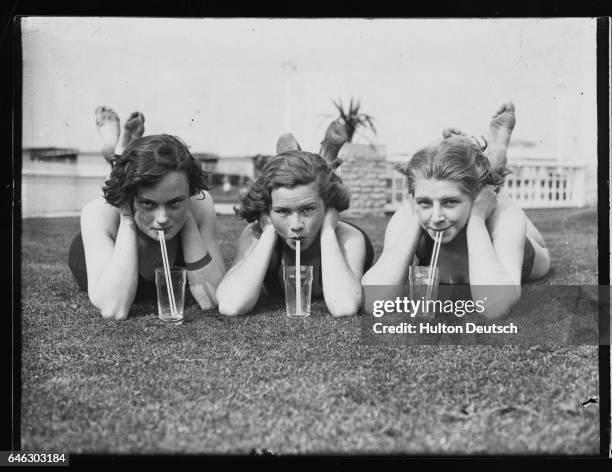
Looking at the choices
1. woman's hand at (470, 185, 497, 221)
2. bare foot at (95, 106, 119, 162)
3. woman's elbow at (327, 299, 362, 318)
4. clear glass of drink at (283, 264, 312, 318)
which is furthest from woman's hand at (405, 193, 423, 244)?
bare foot at (95, 106, 119, 162)

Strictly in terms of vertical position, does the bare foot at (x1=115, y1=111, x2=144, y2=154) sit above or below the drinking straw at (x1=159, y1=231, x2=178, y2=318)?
above

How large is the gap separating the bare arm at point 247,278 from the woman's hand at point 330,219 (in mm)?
244

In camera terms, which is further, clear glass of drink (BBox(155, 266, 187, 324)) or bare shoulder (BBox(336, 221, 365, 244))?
bare shoulder (BBox(336, 221, 365, 244))

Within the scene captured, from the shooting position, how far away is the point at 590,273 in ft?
10.2

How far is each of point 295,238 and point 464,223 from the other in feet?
2.53

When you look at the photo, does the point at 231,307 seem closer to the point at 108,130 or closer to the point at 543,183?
the point at 108,130

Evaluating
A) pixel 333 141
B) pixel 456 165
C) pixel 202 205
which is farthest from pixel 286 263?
pixel 456 165

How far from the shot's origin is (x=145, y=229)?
303 cm

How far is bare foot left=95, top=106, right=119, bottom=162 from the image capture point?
3.05 m

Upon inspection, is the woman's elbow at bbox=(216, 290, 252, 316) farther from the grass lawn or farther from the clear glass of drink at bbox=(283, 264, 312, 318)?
the clear glass of drink at bbox=(283, 264, 312, 318)

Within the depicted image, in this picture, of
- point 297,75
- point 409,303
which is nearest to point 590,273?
point 409,303
